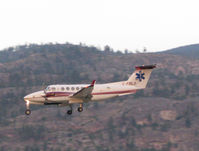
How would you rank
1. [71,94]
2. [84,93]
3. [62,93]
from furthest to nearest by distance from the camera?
[71,94], [62,93], [84,93]

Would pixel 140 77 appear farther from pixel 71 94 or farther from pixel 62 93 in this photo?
pixel 62 93

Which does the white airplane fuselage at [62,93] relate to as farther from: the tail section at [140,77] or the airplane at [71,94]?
the tail section at [140,77]

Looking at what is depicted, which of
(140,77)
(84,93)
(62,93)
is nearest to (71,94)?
(62,93)

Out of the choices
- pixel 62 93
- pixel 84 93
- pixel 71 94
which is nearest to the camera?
pixel 84 93

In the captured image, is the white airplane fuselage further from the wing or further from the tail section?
the tail section

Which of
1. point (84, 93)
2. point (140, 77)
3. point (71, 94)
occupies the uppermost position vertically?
point (140, 77)

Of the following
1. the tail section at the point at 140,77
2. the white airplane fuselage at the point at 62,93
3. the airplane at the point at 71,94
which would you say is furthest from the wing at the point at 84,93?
the tail section at the point at 140,77

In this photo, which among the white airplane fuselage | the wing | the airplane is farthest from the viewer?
the white airplane fuselage

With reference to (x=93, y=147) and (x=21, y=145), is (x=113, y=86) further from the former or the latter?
(x=21, y=145)

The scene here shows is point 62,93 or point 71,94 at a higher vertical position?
point 62,93

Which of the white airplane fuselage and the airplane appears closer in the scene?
the airplane

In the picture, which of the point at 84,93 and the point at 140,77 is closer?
the point at 84,93

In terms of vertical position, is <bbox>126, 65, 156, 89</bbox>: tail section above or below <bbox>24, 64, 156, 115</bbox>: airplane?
above

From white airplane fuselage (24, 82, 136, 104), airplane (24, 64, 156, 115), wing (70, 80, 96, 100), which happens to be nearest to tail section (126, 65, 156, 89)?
airplane (24, 64, 156, 115)
